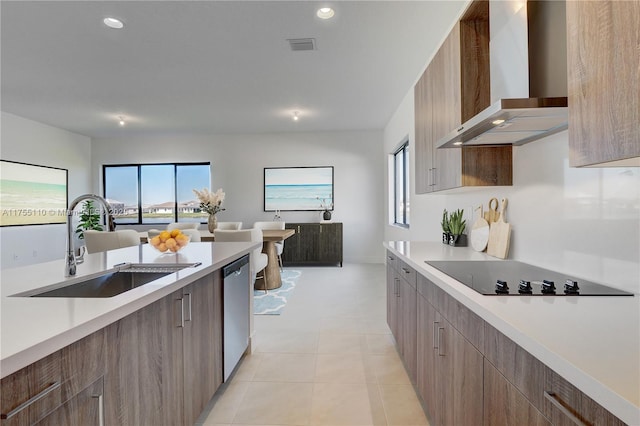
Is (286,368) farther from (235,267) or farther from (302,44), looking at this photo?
(302,44)

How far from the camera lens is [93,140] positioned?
719 cm

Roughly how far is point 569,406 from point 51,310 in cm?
131

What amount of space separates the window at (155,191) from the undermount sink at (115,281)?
5.52 metres

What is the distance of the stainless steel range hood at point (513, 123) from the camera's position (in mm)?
1241

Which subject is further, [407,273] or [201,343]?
[407,273]

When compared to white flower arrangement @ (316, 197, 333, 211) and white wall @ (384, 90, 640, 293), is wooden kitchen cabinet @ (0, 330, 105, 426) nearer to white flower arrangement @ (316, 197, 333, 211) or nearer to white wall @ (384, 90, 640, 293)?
white wall @ (384, 90, 640, 293)

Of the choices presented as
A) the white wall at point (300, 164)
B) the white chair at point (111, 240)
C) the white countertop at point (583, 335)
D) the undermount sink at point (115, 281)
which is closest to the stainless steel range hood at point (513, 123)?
the white countertop at point (583, 335)

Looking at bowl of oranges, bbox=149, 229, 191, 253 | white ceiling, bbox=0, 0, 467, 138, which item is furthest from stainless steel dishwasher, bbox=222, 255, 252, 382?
white ceiling, bbox=0, 0, 467, 138

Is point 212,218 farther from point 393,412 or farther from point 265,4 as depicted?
point 393,412

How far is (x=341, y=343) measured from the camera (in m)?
2.77

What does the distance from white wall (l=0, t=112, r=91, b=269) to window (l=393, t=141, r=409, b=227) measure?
6509 mm

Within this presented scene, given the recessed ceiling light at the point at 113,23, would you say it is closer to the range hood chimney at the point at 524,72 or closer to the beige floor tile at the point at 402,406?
the range hood chimney at the point at 524,72

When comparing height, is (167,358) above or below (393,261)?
below

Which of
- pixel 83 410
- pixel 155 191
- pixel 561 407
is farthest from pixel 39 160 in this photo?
pixel 561 407
